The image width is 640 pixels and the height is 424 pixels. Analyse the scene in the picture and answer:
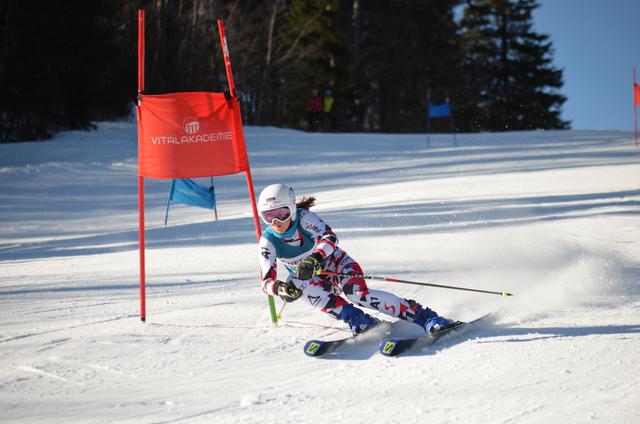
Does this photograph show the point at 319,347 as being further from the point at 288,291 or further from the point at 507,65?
the point at 507,65

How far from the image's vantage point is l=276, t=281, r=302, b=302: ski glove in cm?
436

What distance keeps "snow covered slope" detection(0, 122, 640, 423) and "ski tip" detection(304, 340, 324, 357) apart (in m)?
0.05

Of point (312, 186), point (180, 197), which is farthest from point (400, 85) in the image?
point (180, 197)

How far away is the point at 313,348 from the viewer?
4.25 meters

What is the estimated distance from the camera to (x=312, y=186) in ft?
46.5

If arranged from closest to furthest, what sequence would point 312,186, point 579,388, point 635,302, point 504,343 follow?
1. point 579,388
2. point 504,343
3. point 635,302
4. point 312,186

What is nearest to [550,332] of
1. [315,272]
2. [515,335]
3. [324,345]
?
[515,335]

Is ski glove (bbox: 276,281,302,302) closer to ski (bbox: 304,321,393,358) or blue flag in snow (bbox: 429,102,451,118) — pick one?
ski (bbox: 304,321,393,358)

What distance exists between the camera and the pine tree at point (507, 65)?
Result: 36469mm

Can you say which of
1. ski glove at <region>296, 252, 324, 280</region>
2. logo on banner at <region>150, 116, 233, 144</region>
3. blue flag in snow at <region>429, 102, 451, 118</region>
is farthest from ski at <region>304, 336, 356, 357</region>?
blue flag in snow at <region>429, 102, 451, 118</region>

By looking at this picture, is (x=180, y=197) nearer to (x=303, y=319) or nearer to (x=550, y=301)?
(x=303, y=319)

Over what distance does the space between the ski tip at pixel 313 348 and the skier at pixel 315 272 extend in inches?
13.4

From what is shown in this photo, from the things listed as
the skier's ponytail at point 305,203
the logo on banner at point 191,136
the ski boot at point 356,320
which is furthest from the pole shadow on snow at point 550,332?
the logo on banner at point 191,136

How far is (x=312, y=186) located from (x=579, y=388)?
1102 cm
